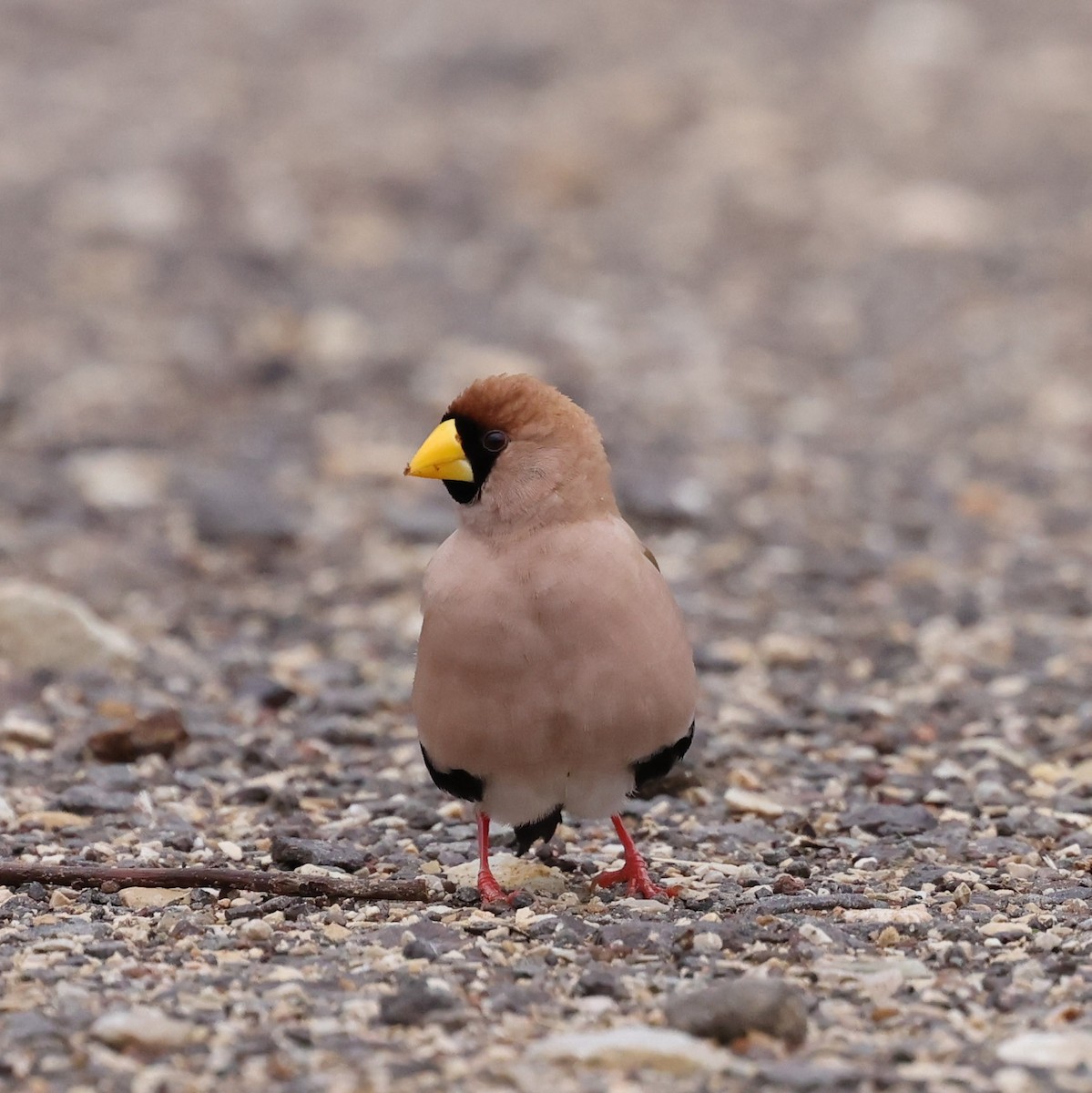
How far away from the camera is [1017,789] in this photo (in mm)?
6008

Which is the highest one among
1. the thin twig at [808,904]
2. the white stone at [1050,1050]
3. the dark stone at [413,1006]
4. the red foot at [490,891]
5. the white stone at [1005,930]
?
the white stone at [1005,930]

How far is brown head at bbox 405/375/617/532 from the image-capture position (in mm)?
4867

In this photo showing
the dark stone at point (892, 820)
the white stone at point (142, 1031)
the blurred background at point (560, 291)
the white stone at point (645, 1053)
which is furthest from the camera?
the blurred background at point (560, 291)

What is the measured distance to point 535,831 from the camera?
209 inches

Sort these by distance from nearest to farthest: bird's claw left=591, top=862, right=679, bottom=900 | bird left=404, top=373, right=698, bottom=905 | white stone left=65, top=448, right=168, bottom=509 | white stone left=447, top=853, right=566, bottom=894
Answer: bird left=404, top=373, right=698, bottom=905 → bird's claw left=591, top=862, right=679, bottom=900 → white stone left=447, top=853, right=566, bottom=894 → white stone left=65, top=448, right=168, bottom=509

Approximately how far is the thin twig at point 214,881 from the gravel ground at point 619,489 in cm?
5

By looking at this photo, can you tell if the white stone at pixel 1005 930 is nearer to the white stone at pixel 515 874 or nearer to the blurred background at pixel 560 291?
the white stone at pixel 515 874

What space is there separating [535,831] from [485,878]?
1.29 ft

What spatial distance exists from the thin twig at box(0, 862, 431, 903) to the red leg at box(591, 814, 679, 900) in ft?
1.77

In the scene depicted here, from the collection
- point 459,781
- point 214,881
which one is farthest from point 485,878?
point 214,881

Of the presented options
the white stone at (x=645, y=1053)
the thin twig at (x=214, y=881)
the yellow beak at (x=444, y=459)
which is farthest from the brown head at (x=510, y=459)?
the white stone at (x=645, y=1053)

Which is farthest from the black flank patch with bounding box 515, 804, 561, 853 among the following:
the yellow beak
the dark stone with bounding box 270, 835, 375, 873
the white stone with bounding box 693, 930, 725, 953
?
the yellow beak

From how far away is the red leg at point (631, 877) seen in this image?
4938mm

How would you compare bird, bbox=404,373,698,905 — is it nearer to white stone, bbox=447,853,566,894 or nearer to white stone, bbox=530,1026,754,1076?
white stone, bbox=447,853,566,894
